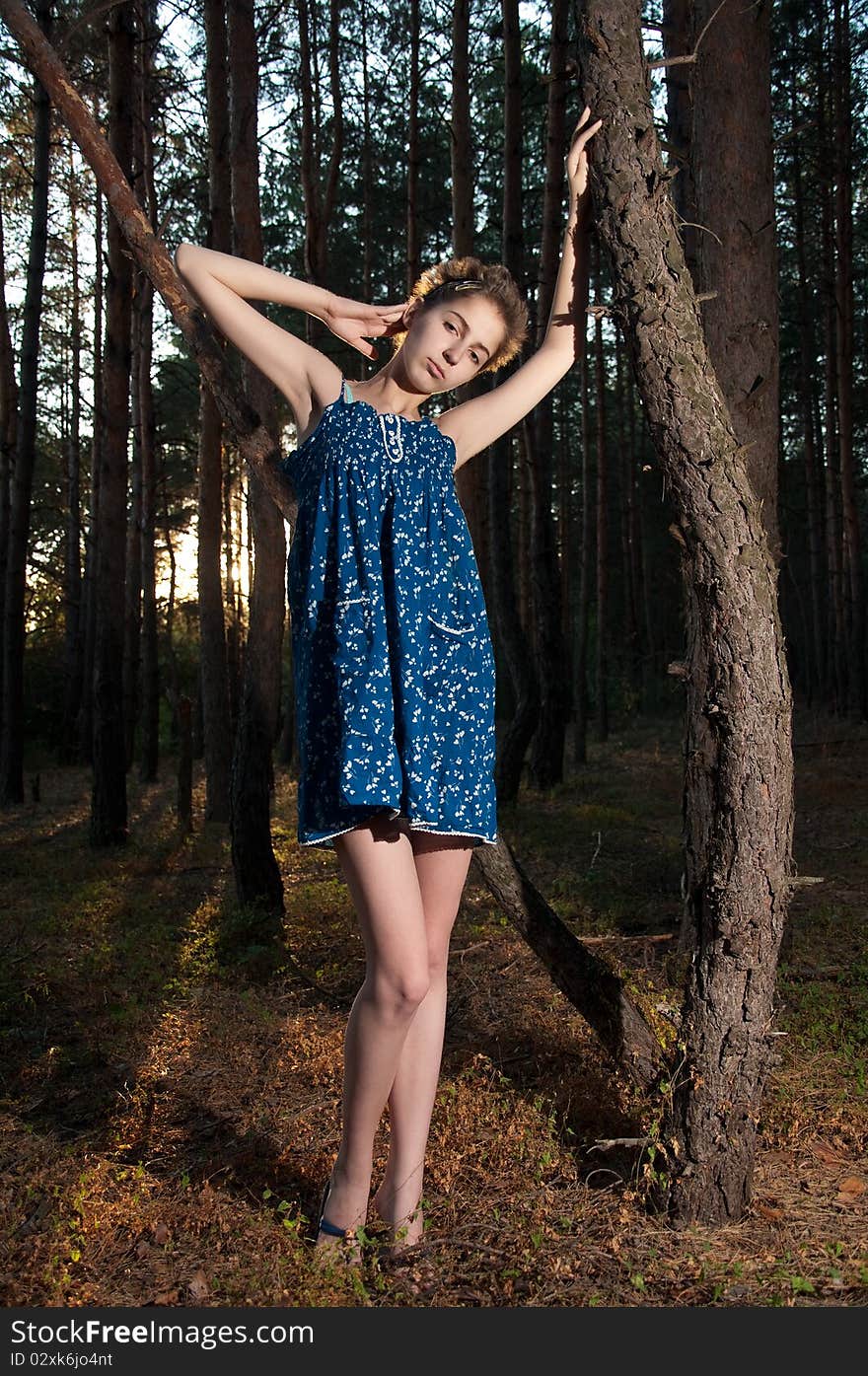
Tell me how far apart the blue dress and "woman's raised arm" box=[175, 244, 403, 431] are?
0.32 ft

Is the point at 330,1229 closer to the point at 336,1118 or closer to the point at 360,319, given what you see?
the point at 336,1118

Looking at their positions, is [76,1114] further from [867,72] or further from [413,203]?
[867,72]

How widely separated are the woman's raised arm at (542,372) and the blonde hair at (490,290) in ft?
0.39

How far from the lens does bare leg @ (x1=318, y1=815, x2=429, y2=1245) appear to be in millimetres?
2557

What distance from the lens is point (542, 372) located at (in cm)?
298

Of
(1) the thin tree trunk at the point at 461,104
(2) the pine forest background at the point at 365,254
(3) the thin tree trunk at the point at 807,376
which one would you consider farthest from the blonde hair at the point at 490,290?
(3) the thin tree trunk at the point at 807,376

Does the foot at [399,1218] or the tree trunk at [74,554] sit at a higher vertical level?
the tree trunk at [74,554]

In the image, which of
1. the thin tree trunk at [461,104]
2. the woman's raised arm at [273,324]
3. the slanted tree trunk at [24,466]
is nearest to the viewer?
the woman's raised arm at [273,324]

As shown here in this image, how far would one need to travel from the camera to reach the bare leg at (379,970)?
2.56 m

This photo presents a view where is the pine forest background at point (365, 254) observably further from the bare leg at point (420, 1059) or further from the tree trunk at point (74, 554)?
the bare leg at point (420, 1059)

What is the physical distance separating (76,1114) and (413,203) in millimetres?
10205

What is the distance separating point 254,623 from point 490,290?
182 inches

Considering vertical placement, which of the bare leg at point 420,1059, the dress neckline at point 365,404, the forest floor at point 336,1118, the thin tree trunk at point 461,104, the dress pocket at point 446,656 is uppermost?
the thin tree trunk at point 461,104

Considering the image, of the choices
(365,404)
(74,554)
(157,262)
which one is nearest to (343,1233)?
(365,404)
